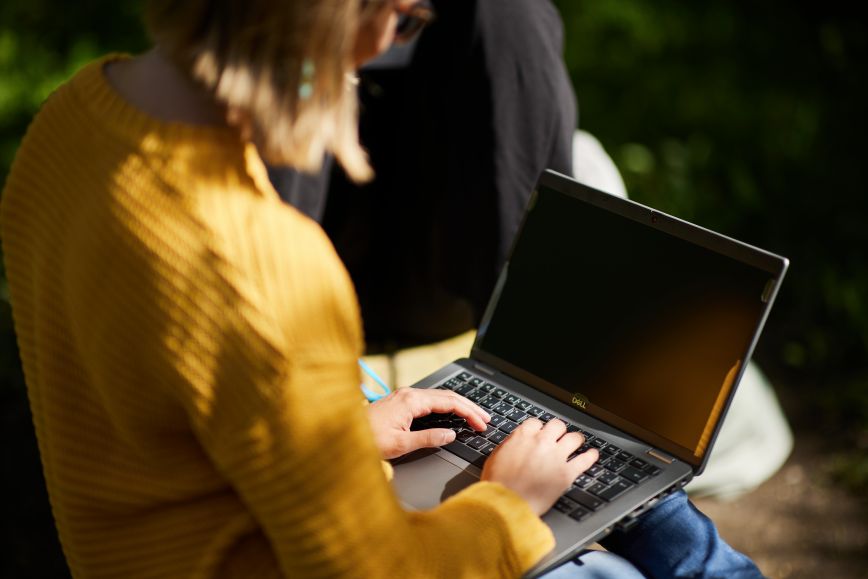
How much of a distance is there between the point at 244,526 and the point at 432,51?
120 centimetres

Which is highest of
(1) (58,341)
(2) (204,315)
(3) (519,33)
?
(3) (519,33)

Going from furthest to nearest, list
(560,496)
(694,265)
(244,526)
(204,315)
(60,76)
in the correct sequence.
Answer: (60,76)
(694,265)
(560,496)
(244,526)
(204,315)

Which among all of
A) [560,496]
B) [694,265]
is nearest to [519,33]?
[694,265]

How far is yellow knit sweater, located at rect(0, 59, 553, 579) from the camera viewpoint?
860mm

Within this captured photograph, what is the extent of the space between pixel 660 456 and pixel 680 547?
0.11 metres

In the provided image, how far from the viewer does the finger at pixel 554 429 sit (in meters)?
1.21

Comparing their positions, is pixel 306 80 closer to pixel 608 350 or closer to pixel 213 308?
pixel 213 308

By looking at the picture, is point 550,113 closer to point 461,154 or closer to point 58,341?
point 461,154

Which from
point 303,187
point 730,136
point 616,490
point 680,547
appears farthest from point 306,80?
point 730,136

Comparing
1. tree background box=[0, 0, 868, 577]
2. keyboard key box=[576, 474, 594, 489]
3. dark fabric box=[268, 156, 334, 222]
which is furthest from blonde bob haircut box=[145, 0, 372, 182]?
tree background box=[0, 0, 868, 577]

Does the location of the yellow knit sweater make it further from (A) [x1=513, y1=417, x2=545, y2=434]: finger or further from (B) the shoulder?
(A) [x1=513, y1=417, x2=545, y2=434]: finger

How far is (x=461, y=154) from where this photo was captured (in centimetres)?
193

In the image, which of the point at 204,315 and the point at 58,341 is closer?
the point at 204,315

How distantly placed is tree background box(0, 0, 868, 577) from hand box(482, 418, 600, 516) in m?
1.25
